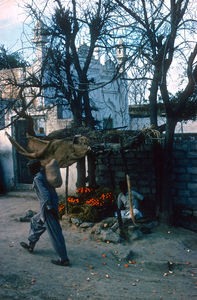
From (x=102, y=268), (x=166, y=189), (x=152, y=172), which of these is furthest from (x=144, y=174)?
(x=102, y=268)

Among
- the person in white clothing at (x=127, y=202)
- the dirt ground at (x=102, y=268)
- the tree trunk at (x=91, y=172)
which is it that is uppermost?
the tree trunk at (x=91, y=172)

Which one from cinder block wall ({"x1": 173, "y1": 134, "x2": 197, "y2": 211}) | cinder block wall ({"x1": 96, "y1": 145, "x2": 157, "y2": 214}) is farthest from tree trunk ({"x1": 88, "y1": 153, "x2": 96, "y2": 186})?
cinder block wall ({"x1": 173, "y1": 134, "x2": 197, "y2": 211})

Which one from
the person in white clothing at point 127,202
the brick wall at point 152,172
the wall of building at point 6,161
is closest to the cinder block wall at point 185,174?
the brick wall at point 152,172

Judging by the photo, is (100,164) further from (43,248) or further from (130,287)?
(130,287)

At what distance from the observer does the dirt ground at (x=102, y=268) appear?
471 centimetres

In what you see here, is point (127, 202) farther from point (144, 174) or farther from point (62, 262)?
point (62, 262)

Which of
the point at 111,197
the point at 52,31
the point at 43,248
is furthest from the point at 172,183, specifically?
the point at 52,31

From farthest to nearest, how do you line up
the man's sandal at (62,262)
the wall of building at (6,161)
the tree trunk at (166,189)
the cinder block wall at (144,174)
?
the wall of building at (6,161)
the cinder block wall at (144,174)
the tree trunk at (166,189)
the man's sandal at (62,262)

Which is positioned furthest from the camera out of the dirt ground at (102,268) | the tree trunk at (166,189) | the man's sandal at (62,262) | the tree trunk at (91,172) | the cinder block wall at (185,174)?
the tree trunk at (91,172)

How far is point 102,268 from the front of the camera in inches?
226

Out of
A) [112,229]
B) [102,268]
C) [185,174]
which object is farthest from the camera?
[185,174]

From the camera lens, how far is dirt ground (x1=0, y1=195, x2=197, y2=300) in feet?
15.5

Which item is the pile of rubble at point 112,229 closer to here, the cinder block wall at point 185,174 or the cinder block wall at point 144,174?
the cinder block wall at point 185,174

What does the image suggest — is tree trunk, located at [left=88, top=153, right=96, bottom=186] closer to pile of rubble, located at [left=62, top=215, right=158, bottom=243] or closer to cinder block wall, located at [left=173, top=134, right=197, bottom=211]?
pile of rubble, located at [left=62, top=215, right=158, bottom=243]
